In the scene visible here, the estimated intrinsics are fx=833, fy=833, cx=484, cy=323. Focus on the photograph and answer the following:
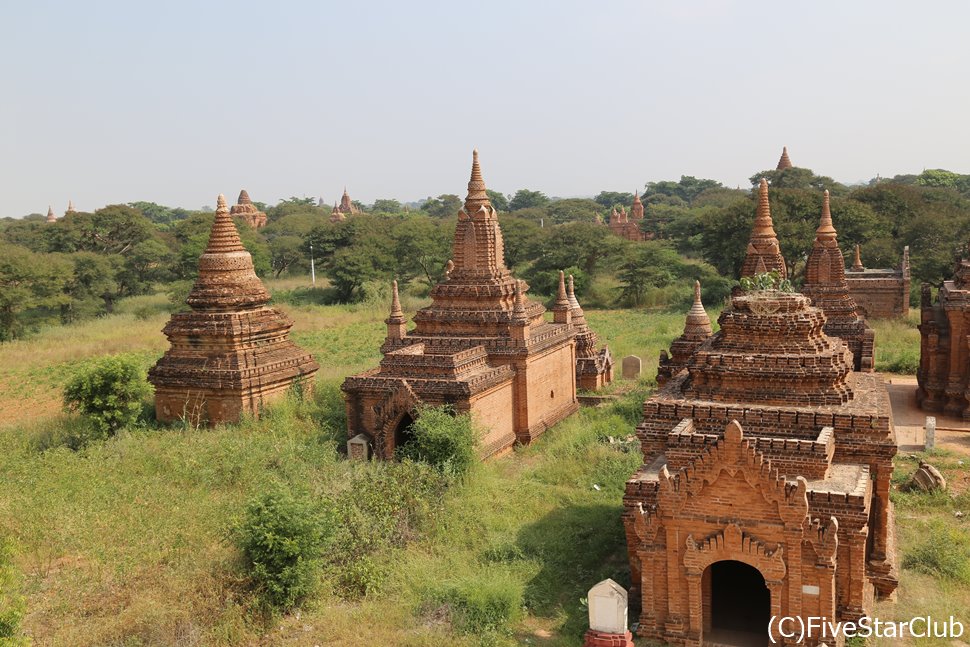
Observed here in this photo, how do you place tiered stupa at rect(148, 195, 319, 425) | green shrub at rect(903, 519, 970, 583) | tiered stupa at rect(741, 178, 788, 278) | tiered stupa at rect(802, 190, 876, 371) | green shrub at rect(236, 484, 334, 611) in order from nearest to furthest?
green shrub at rect(236, 484, 334, 611), green shrub at rect(903, 519, 970, 583), tiered stupa at rect(148, 195, 319, 425), tiered stupa at rect(741, 178, 788, 278), tiered stupa at rect(802, 190, 876, 371)

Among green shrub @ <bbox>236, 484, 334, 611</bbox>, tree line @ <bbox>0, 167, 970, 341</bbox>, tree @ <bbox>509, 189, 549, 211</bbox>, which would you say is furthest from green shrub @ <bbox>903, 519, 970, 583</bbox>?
tree @ <bbox>509, 189, 549, 211</bbox>

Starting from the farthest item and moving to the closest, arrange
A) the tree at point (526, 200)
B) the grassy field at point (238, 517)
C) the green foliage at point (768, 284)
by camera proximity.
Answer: the tree at point (526, 200) < the green foliage at point (768, 284) < the grassy field at point (238, 517)

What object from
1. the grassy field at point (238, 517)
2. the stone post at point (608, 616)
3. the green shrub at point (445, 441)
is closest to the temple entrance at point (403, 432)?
the grassy field at point (238, 517)

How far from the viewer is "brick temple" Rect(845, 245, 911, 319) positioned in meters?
43.6

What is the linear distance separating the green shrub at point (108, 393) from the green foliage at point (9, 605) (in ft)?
37.4

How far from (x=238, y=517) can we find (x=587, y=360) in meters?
18.1

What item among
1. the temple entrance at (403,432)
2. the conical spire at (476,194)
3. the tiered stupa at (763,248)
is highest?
the conical spire at (476,194)

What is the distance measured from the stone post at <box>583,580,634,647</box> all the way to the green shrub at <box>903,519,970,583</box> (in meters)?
6.69

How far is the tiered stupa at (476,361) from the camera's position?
2109 centimetres

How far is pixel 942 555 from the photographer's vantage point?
15.1m

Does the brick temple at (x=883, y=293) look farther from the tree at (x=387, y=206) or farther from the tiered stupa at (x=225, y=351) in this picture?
the tree at (x=387, y=206)

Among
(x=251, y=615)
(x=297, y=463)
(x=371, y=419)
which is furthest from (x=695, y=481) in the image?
(x=371, y=419)

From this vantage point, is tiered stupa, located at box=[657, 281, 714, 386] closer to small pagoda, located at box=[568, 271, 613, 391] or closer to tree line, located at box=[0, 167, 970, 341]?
small pagoda, located at box=[568, 271, 613, 391]

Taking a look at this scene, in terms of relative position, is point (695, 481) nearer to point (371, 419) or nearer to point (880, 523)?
point (880, 523)
